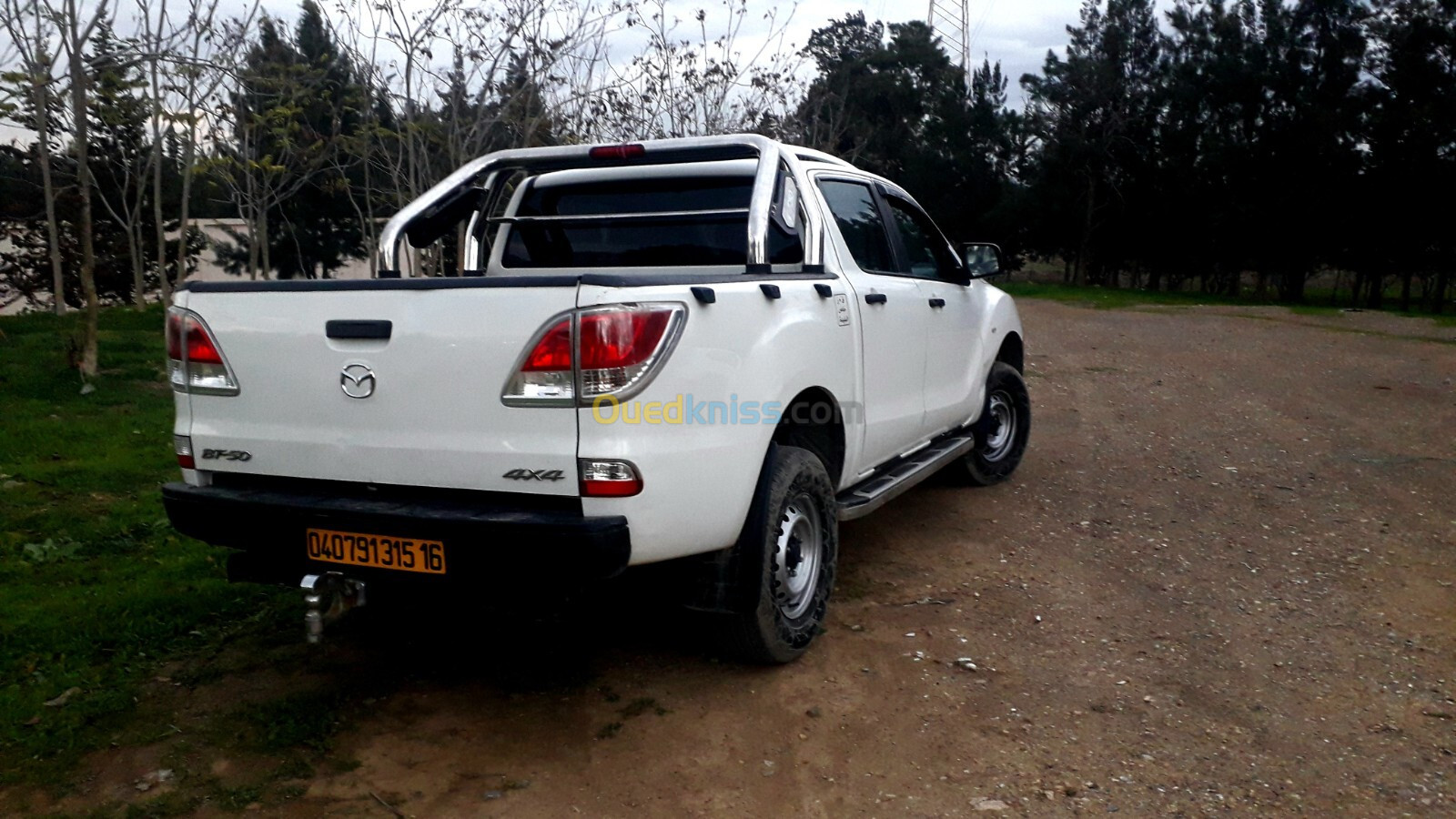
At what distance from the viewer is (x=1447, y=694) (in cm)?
381

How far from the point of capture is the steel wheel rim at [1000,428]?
676cm

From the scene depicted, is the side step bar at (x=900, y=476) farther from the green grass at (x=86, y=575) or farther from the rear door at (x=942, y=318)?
the green grass at (x=86, y=575)

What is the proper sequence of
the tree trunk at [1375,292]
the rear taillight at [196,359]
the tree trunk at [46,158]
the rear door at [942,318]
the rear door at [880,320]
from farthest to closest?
the tree trunk at [1375,292] → the tree trunk at [46,158] → the rear door at [942,318] → the rear door at [880,320] → the rear taillight at [196,359]

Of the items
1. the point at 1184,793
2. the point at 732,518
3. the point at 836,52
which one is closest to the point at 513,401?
the point at 732,518

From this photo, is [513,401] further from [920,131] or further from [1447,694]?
[920,131]

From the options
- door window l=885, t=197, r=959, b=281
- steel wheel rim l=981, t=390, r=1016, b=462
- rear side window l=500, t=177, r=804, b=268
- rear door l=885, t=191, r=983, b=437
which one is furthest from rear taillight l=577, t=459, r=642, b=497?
steel wheel rim l=981, t=390, r=1016, b=462

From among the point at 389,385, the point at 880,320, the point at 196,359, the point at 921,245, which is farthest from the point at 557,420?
the point at 921,245

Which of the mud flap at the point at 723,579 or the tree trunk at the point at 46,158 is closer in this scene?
the mud flap at the point at 723,579

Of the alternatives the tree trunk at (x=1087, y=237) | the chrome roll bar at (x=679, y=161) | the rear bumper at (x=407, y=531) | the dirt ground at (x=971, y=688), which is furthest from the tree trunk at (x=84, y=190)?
the tree trunk at (x=1087, y=237)

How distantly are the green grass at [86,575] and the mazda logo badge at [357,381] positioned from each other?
145 centimetres

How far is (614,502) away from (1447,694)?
9.81 feet

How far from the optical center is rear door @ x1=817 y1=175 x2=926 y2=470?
4.71 meters

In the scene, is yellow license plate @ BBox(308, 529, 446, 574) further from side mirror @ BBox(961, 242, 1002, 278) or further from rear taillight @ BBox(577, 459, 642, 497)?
side mirror @ BBox(961, 242, 1002, 278)

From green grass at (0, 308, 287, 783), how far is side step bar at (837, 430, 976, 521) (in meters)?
2.61
